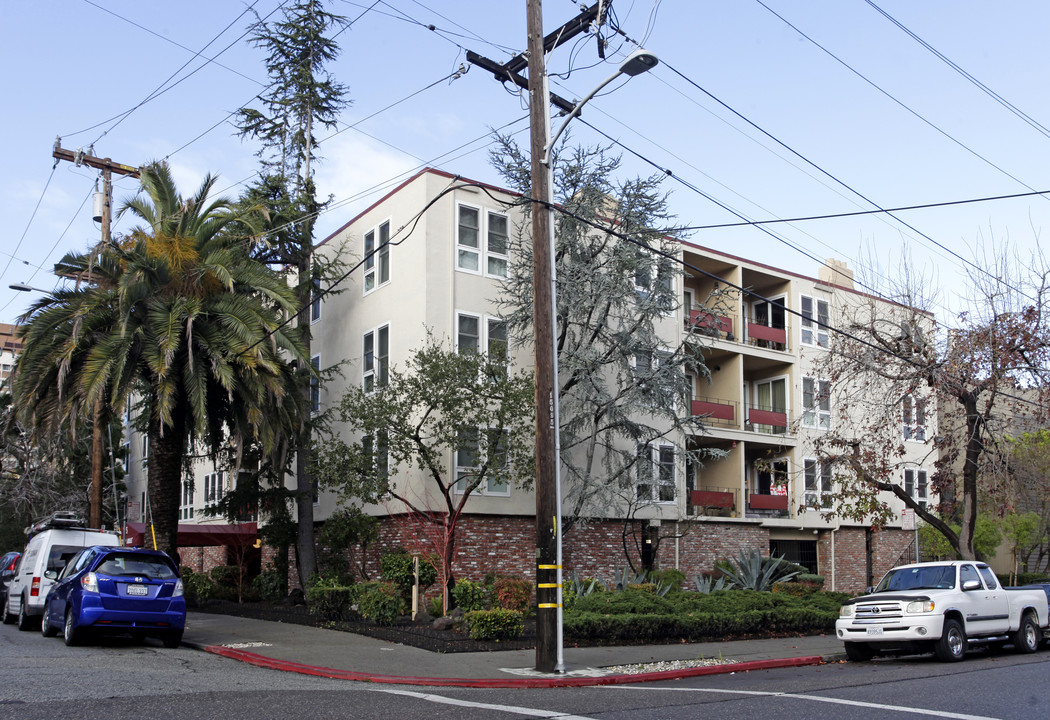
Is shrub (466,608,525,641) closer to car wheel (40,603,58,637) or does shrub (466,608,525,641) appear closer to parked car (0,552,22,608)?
car wheel (40,603,58,637)

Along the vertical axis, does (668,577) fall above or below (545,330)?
below

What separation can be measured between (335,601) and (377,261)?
10630 mm

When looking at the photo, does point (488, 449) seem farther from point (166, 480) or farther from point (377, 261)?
point (377, 261)

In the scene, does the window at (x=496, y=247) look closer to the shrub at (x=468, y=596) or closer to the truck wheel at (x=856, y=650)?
the shrub at (x=468, y=596)

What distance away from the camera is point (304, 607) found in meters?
25.5

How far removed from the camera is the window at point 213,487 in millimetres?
36875

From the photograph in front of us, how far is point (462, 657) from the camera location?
50.1 ft

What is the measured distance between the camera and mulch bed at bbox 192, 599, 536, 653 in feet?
54.0

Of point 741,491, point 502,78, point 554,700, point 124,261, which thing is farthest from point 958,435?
point 124,261

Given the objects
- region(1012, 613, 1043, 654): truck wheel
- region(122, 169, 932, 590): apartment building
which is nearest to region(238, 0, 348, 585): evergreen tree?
region(122, 169, 932, 590): apartment building

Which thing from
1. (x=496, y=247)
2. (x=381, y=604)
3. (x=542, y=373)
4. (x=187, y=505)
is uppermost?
(x=496, y=247)

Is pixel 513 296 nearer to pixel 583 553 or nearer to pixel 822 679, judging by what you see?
pixel 583 553

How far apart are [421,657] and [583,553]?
12729 mm

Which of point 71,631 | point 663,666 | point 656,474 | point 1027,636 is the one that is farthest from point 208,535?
point 1027,636
